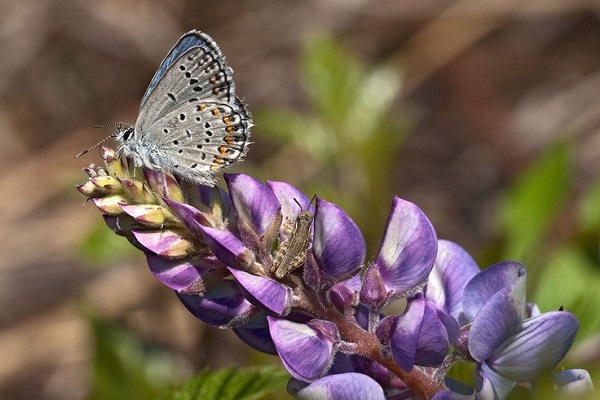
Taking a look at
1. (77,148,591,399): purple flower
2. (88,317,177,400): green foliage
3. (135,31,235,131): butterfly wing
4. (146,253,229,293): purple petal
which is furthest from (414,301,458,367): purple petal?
(88,317,177,400): green foliage

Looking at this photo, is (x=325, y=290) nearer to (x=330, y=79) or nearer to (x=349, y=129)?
(x=349, y=129)

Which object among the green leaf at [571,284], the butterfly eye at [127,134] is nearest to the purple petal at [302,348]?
the butterfly eye at [127,134]

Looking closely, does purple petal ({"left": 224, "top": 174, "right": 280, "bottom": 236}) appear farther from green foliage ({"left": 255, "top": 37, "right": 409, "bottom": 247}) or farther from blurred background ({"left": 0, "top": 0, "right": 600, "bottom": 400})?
blurred background ({"left": 0, "top": 0, "right": 600, "bottom": 400})

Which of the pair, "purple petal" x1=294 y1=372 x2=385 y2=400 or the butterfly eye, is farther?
the butterfly eye

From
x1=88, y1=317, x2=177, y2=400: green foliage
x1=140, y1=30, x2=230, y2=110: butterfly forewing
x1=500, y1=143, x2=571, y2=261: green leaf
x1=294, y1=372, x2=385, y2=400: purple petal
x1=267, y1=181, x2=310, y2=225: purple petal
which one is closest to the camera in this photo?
x1=294, y1=372, x2=385, y2=400: purple petal

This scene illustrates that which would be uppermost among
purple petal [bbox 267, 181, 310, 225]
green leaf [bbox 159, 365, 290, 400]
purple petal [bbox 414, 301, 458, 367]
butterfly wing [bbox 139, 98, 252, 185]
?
butterfly wing [bbox 139, 98, 252, 185]

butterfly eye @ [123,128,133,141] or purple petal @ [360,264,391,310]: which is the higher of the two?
butterfly eye @ [123,128,133,141]

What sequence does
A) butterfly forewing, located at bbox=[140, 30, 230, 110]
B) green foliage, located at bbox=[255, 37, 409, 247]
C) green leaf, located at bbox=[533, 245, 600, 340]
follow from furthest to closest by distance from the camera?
green foliage, located at bbox=[255, 37, 409, 247]
green leaf, located at bbox=[533, 245, 600, 340]
butterfly forewing, located at bbox=[140, 30, 230, 110]

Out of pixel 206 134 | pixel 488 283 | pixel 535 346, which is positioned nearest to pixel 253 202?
pixel 206 134
